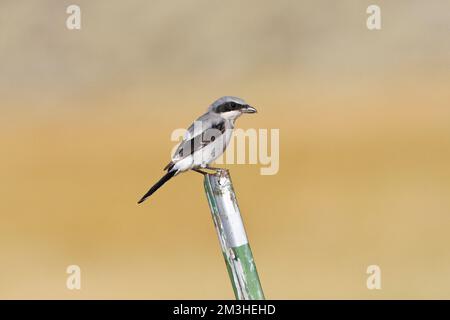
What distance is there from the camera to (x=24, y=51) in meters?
14.4

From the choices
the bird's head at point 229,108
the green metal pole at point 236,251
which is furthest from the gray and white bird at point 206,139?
the green metal pole at point 236,251

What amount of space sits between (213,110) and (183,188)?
4.99m

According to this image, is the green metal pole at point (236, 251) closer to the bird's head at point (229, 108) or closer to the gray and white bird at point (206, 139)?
the gray and white bird at point (206, 139)

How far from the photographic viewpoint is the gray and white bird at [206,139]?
→ 5.28m

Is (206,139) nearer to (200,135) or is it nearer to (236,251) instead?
(200,135)

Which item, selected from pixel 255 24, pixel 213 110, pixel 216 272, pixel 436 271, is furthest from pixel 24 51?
pixel 213 110

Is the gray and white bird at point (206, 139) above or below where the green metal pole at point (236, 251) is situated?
above

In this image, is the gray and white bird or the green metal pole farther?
the gray and white bird

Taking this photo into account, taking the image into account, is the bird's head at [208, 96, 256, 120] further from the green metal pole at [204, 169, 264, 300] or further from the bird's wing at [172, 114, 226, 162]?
the green metal pole at [204, 169, 264, 300]

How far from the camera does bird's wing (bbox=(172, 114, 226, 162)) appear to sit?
5.29m

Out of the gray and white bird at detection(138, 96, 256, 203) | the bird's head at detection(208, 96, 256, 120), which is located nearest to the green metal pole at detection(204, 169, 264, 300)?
the gray and white bird at detection(138, 96, 256, 203)

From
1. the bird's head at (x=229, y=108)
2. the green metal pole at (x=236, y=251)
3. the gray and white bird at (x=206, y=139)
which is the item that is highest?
the bird's head at (x=229, y=108)

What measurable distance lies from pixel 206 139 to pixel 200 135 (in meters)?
0.04

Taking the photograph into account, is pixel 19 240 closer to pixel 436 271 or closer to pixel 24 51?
pixel 436 271
